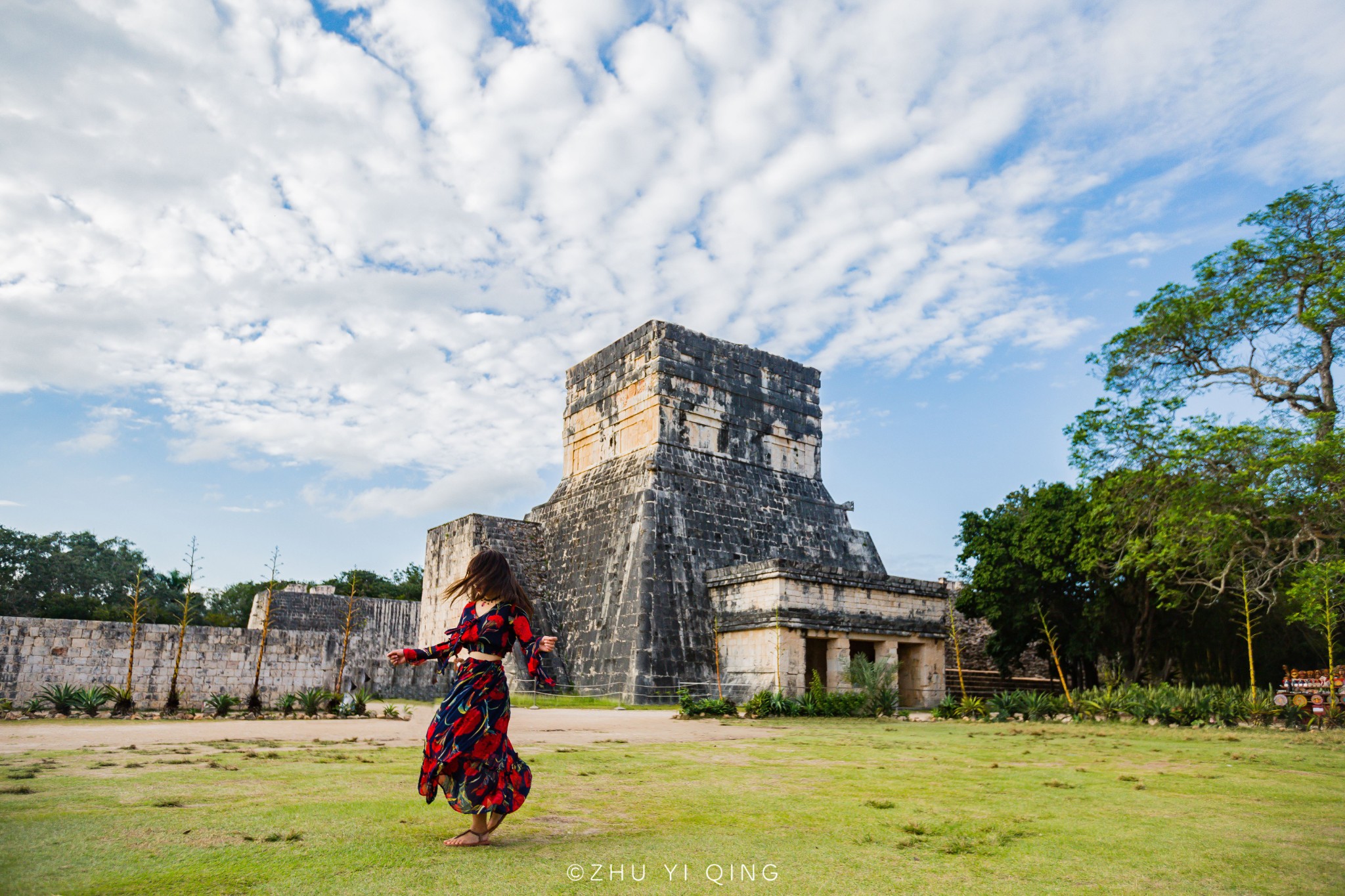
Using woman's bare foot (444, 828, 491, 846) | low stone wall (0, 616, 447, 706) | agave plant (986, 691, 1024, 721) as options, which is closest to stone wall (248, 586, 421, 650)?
low stone wall (0, 616, 447, 706)

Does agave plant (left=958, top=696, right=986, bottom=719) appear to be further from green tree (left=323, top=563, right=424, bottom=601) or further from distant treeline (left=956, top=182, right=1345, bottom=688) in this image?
green tree (left=323, top=563, right=424, bottom=601)

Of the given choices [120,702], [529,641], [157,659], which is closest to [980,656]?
[157,659]

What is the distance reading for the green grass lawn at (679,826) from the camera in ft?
10.2

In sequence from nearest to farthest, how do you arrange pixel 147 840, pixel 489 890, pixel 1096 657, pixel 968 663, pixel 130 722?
pixel 489 890
pixel 147 840
pixel 130 722
pixel 1096 657
pixel 968 663

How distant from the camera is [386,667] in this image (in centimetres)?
1911

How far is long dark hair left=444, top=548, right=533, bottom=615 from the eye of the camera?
3939mm

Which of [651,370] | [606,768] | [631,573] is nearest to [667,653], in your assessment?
[631,573]

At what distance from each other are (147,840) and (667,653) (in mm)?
12772

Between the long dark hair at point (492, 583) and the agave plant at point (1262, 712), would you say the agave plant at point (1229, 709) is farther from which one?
the long dark hair at point (492, 583)

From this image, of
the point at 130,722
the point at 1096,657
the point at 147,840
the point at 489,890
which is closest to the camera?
the point at 489,890

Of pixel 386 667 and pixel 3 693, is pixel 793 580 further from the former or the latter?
pixel 3 693

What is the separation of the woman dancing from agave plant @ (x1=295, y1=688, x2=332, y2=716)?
9478mm

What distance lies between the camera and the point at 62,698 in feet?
36.8

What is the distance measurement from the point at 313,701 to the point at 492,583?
9.80 metres
